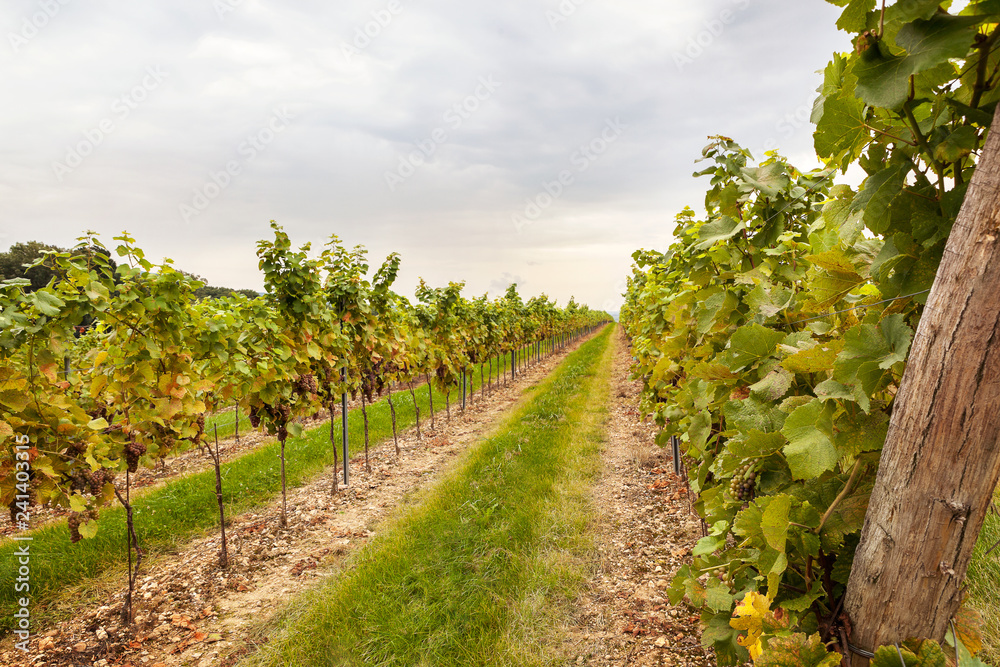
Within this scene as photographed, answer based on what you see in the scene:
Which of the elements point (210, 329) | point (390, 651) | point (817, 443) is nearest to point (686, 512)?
point (390, 651)

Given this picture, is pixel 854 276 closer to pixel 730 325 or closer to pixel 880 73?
pixel 880 73

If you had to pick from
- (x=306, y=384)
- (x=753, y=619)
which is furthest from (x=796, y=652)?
(x=306, y=384)

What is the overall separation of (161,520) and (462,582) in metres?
4.31

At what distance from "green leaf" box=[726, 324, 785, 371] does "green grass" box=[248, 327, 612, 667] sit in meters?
2.71

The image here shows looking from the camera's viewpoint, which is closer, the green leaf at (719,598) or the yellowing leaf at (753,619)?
the yellowing leaf at (753,619)

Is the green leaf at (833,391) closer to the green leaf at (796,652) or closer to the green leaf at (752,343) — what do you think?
the green leaf at (752,343)

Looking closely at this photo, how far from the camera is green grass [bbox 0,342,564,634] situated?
4.51 meters

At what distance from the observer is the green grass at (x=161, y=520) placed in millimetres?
4508

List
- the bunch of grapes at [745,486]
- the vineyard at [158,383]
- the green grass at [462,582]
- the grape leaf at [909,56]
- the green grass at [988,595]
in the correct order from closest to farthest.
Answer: the grape leaf at [909,56] < the bunch of grapes at [745,486] < the green grass at [988,595] < the vineyard at [158,383] < the green grass at [462,582]

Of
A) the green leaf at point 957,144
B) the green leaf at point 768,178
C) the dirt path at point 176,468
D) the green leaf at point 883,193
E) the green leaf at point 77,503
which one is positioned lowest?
the dirt path at point 176,468

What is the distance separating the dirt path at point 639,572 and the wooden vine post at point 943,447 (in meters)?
2.62

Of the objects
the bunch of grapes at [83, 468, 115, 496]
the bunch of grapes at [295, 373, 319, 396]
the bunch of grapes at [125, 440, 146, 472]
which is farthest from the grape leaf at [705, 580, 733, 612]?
the bunch of grapes at [295, 373, 319, 396]

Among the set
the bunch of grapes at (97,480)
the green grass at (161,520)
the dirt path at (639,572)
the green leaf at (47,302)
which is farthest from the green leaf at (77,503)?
the dirt path at (639,572)

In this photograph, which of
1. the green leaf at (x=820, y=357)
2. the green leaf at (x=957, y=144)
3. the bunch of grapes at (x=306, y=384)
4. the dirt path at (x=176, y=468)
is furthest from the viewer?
the dirt path at (x=176, y=468)
